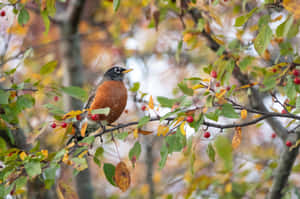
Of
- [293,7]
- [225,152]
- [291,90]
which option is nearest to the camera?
[225,152]

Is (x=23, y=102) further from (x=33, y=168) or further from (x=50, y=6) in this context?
(x=50, y=6)

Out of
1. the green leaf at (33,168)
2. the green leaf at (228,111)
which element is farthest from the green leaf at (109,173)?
the green leaf at (228,111)

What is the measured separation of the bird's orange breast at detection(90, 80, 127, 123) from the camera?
10.3ft

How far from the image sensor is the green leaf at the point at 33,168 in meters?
1.79

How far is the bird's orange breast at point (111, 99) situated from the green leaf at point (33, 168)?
1.22m

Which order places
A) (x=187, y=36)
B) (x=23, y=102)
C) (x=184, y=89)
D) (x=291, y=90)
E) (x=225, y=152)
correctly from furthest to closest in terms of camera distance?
(x=187, y=36)
(x=23, y=102)
(x=291, y=90)
(x=184, y=89)
(x=225, y=152)

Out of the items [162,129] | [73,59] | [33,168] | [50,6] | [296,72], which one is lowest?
[33,168]

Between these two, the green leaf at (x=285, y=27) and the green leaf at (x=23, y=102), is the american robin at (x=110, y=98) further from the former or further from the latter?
the green leaf at (x=285, y=27)

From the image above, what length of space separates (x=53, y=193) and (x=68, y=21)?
96.8 inches

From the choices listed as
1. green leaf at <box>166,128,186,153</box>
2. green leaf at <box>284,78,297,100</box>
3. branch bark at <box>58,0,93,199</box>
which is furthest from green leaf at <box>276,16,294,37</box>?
branch bark at <box>58,0,93,199</box>

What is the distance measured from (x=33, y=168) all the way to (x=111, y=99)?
1.47 m

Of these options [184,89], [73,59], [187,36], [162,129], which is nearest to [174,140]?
[162,129]

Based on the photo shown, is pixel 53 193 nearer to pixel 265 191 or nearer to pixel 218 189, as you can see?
pixel 218 189

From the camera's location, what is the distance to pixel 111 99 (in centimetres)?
322
